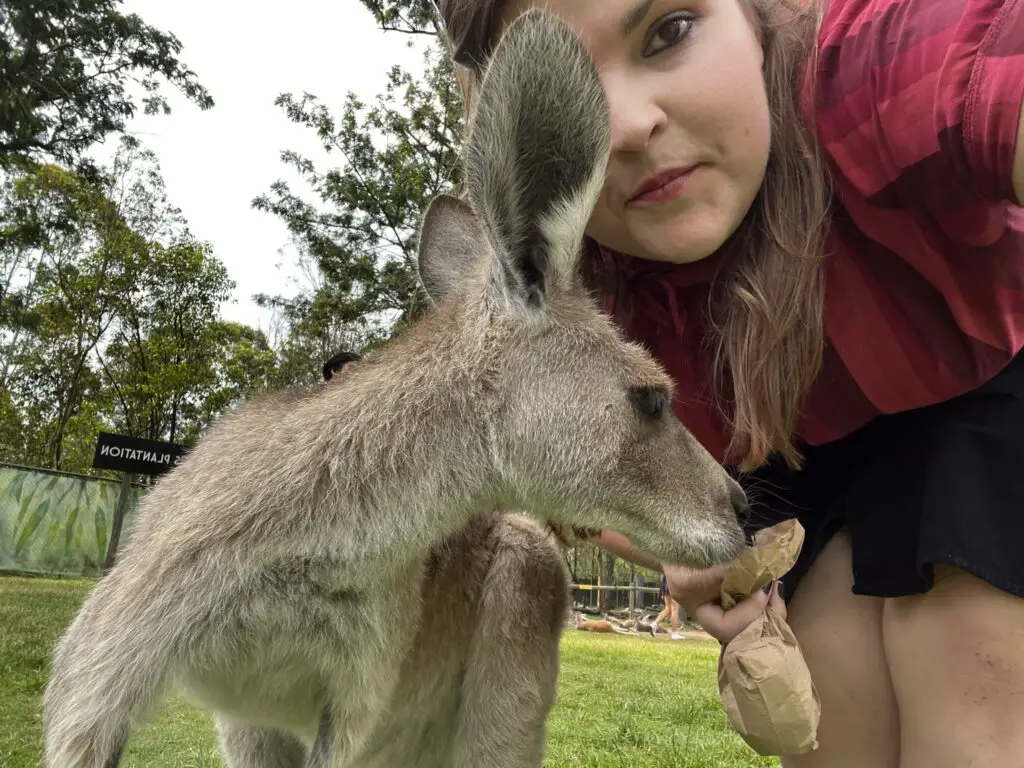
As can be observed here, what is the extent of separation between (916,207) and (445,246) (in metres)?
0.96

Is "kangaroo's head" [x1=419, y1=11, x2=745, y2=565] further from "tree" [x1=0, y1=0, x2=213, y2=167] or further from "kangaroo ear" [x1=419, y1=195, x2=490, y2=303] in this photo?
"tree" [x1=0, y1=0, x2=213, y2=167]

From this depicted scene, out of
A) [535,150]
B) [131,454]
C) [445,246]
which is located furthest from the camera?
[131,454]

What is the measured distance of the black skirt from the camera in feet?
4.10

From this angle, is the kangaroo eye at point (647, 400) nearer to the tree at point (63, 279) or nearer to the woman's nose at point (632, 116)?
the woman's nose at point (632, 116)

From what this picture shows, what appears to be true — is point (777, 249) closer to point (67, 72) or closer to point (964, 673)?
point (964, 673)

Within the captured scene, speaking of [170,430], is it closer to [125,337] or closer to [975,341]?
[125,337]

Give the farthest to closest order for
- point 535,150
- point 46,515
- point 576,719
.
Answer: point 46,515
point 576,719
point 535,150

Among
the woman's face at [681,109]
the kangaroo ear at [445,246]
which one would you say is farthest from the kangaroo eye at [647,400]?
the kangaroo ear at [445,246]

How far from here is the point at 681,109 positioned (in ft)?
4.03

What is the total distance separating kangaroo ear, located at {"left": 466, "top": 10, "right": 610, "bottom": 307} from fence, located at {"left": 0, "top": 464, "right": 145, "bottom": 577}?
27.8ft

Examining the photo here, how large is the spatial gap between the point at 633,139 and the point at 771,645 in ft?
2.93

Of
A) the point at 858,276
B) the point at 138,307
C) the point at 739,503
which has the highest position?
the point at 138,307

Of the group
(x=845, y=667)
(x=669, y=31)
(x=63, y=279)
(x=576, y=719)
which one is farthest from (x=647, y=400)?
(x=63, y=279)

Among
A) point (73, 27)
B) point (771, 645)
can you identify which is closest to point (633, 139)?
point (771, 645)
